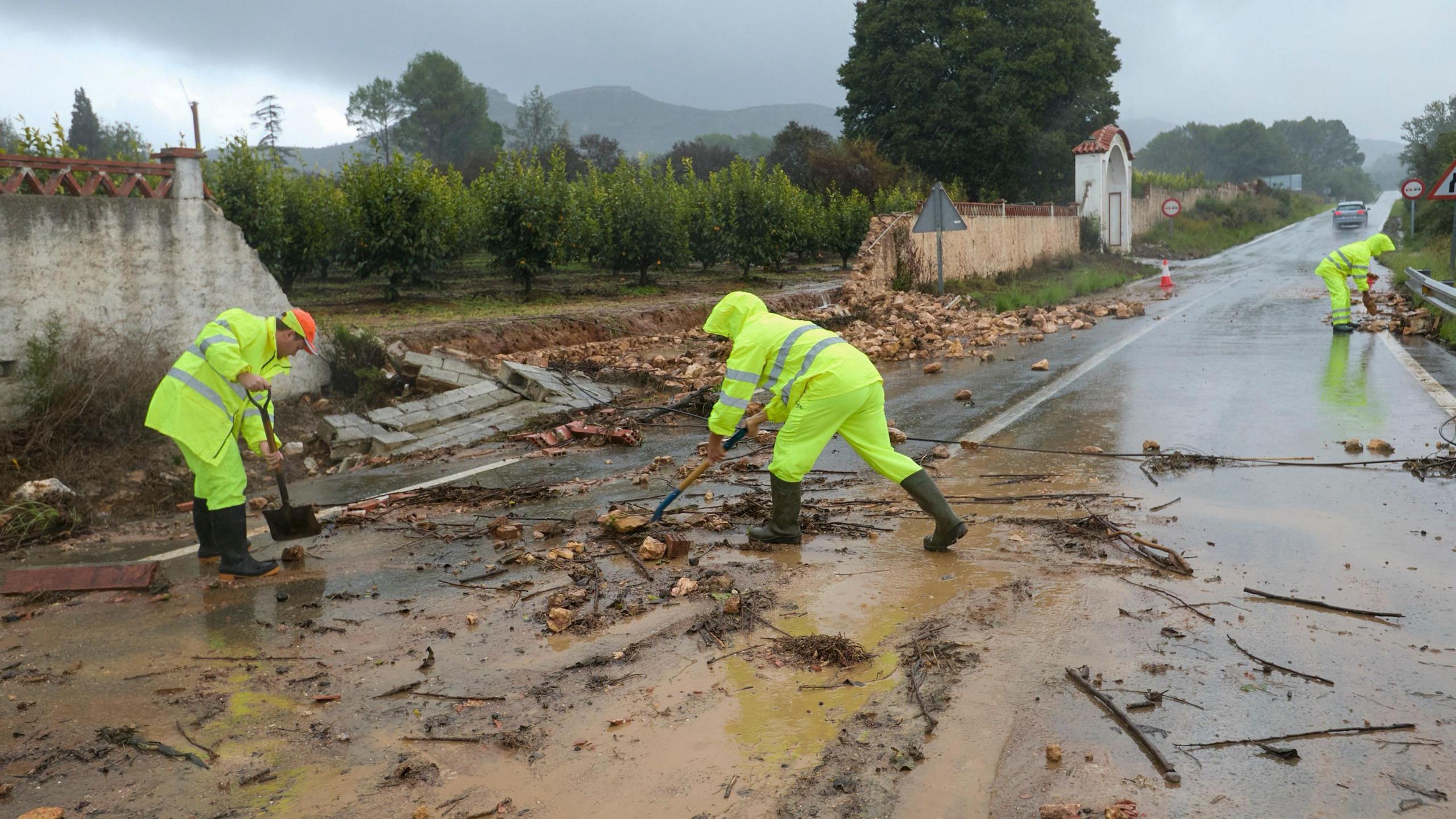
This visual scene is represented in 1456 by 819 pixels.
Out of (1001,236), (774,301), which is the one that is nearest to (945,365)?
(774,301)

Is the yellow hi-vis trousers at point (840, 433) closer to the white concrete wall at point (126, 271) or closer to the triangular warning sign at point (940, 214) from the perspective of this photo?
the white concrete wall at point (126, 271)

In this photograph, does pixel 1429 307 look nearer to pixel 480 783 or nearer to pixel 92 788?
pixel 480 783

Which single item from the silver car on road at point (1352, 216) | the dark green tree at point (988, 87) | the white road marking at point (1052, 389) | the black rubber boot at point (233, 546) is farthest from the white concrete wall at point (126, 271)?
the silver car on road at point (1352, 216)

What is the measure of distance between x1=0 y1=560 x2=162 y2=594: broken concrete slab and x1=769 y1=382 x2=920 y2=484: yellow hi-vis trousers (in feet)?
12.0

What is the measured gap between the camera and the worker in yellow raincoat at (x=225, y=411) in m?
5.81

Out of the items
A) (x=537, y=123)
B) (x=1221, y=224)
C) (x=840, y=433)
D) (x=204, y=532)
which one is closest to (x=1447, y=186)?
(x=840, y=433)

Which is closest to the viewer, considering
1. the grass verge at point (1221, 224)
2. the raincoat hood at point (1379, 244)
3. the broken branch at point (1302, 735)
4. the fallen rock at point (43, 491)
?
the broken branch at point (1302, 735)

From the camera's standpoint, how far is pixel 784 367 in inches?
223

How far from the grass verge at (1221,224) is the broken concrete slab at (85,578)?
38340 millimetres

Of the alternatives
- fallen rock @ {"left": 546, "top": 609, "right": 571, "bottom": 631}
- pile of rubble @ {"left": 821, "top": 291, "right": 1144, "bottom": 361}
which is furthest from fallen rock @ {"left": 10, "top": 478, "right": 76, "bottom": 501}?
pile of rubble @ {"left": 821, "top": 291, "right": 1144, "bottom": 361}

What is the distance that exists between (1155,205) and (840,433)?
46.2 m

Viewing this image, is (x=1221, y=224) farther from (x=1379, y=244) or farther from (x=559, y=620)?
(x=559, y=620)

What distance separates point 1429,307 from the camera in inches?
587

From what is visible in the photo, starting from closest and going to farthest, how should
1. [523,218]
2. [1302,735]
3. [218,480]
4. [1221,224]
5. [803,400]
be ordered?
[1302,735] < [803,400] < [218,480] < [523,218] < [1221,224]
